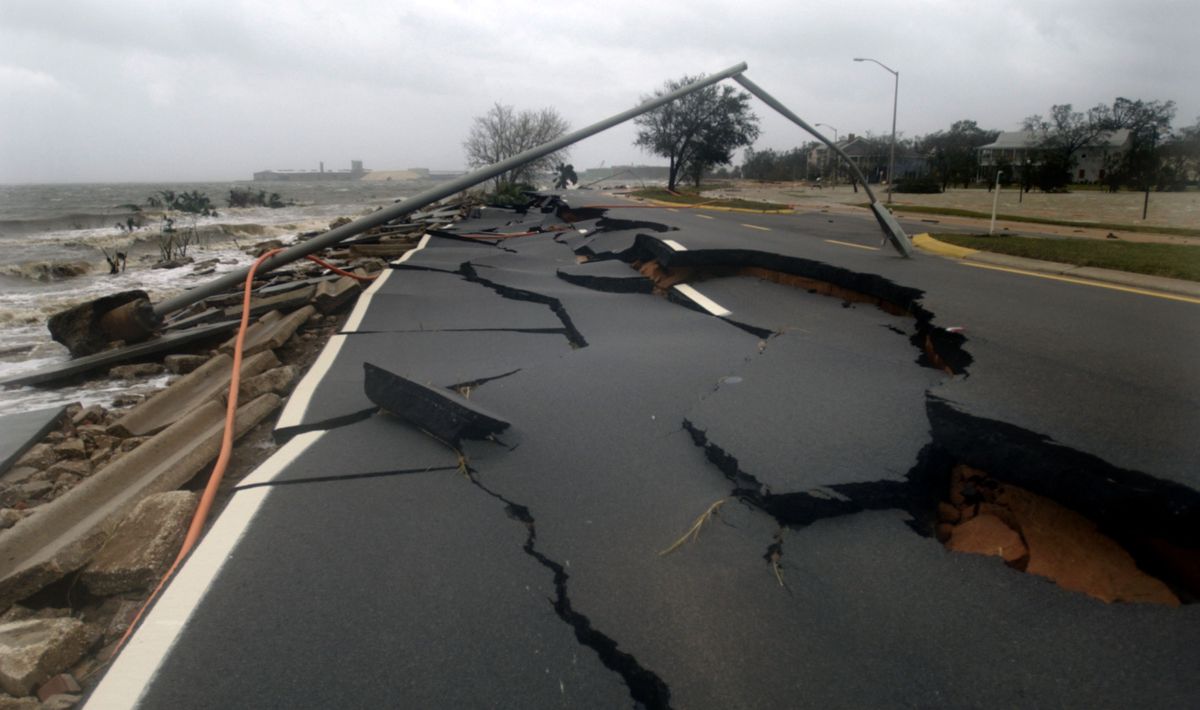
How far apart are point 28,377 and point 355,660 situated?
6.94 meters

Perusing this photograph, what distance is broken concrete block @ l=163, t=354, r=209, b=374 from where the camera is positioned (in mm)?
6715

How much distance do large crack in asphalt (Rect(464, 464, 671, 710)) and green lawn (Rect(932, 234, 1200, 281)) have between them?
27.8 ft

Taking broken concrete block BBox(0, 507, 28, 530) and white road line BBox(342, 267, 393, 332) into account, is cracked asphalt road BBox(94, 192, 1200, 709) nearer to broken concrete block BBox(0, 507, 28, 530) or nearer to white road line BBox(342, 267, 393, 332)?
broken concrete block BBox(0, 507, 28, 530)

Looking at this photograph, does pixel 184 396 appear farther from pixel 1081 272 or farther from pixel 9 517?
pixel 1081 272

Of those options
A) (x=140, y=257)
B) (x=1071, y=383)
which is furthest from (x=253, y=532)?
(x=140, y=257)

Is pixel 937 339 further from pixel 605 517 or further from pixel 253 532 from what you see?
pixel 253 532

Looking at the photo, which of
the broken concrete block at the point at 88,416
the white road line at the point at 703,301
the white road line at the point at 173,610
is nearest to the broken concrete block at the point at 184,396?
the broken concrete block at the point at 88,416

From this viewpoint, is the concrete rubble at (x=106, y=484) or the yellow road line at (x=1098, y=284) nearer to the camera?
the concrete rubble at (x=106, y=484)

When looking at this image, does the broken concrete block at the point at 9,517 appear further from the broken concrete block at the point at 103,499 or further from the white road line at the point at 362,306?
the white road line at the point at 362,306

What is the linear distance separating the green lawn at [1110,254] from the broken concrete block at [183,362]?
10582 millimetres

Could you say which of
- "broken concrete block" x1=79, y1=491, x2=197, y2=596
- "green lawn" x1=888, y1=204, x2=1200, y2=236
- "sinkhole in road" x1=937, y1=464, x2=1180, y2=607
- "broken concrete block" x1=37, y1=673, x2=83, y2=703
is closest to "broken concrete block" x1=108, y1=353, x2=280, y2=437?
"broken concrete block" x1=79, y1=491, x2=197, y2=596

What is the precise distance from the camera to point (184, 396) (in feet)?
17.7

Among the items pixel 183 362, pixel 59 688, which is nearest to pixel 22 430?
pixel 183 362

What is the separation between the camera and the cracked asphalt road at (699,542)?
6.00 feet
